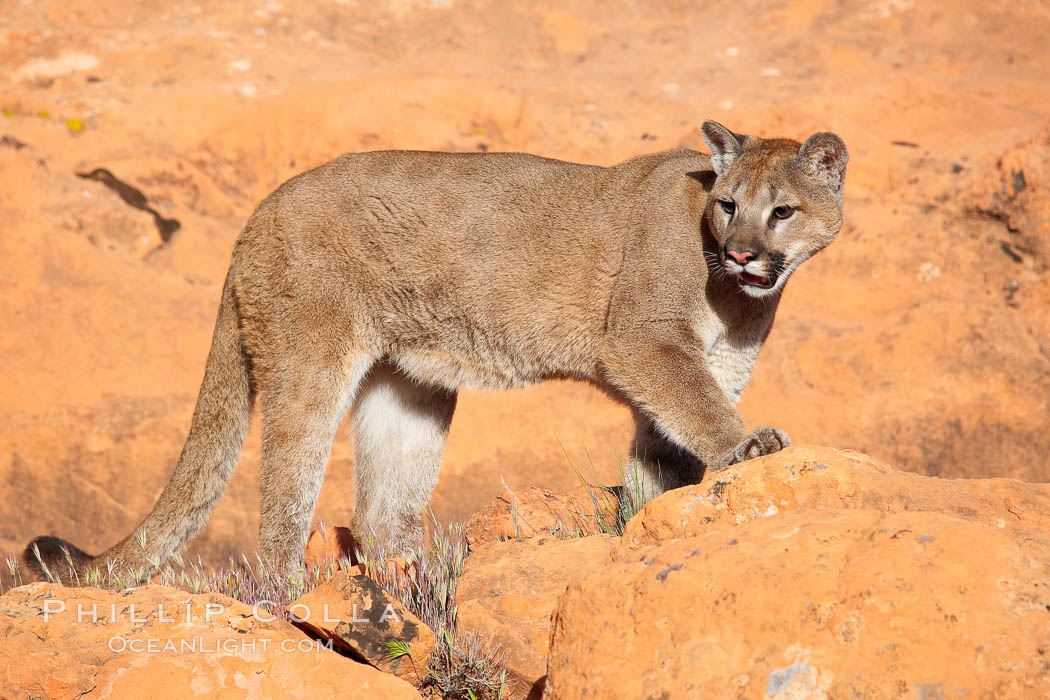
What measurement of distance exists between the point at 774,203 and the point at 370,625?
99.6 inches

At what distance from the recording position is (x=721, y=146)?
15.1 feet

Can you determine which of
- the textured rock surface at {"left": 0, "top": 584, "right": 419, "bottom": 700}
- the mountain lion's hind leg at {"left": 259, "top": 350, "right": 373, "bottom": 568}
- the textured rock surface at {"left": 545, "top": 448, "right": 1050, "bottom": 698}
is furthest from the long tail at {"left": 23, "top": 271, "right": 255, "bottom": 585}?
the textured rock surface at {"left": 545, "top": 448, "right": 1050, "bottom": 698}

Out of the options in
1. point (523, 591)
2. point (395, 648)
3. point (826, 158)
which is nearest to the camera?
point (395, 648)

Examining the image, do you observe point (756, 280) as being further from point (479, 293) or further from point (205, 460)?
point (205, 460)

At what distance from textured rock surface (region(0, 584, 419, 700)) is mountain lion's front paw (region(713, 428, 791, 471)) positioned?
Result: 155 centimetres

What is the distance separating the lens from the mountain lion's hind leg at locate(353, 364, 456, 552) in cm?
547

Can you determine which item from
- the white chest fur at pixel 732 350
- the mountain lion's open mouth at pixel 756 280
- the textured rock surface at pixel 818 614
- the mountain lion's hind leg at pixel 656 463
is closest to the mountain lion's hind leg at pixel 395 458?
the mountain lion's hind leg at pixel 656 463

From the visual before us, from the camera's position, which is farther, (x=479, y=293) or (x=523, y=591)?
(x=479, y=293)

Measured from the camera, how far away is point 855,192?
33.4 feet

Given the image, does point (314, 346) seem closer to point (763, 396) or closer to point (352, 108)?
point (763, 396)

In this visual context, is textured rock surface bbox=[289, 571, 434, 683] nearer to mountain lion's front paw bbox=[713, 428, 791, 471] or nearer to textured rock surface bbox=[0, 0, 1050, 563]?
mountain lion's front paw bbox=[713, 428, 791, 471]

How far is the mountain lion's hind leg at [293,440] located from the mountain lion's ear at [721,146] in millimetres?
2080

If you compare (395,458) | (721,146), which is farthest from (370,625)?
(721,146)

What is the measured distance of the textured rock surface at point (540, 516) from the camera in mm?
4496
